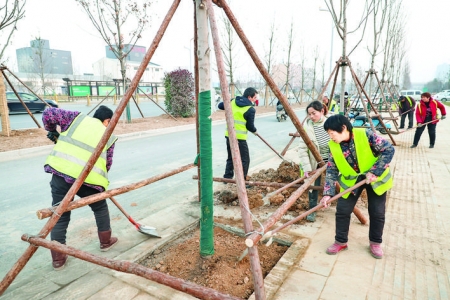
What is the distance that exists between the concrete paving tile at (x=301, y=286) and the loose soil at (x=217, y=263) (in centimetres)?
24

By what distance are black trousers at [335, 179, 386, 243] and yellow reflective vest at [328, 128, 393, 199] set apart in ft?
0.35

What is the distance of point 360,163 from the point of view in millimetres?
2691

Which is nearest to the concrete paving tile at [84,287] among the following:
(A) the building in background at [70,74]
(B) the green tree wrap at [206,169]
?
(B) the green tree wrap at [206,169]

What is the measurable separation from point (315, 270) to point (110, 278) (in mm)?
1717

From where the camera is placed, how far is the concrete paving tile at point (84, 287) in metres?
2.32

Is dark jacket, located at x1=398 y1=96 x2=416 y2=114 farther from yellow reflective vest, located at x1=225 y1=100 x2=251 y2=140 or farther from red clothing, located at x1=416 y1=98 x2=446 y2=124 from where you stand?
yellow reflective vest, located at x1=225 y1=100 x2=251 y2=140

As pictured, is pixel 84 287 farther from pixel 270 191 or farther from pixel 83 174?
pixel 270 191

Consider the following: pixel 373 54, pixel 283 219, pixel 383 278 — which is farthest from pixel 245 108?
pixel 373 54

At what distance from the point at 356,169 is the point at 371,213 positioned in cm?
48

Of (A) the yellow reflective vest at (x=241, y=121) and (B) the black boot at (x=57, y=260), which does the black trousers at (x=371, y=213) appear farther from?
(B) the black boot at (x=57, y=260)

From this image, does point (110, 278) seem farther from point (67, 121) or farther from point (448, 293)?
point (448, 293)

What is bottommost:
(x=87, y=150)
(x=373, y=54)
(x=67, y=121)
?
(x=87, y=150)

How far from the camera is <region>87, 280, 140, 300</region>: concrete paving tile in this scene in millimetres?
2281

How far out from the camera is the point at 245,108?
15.5 feet
